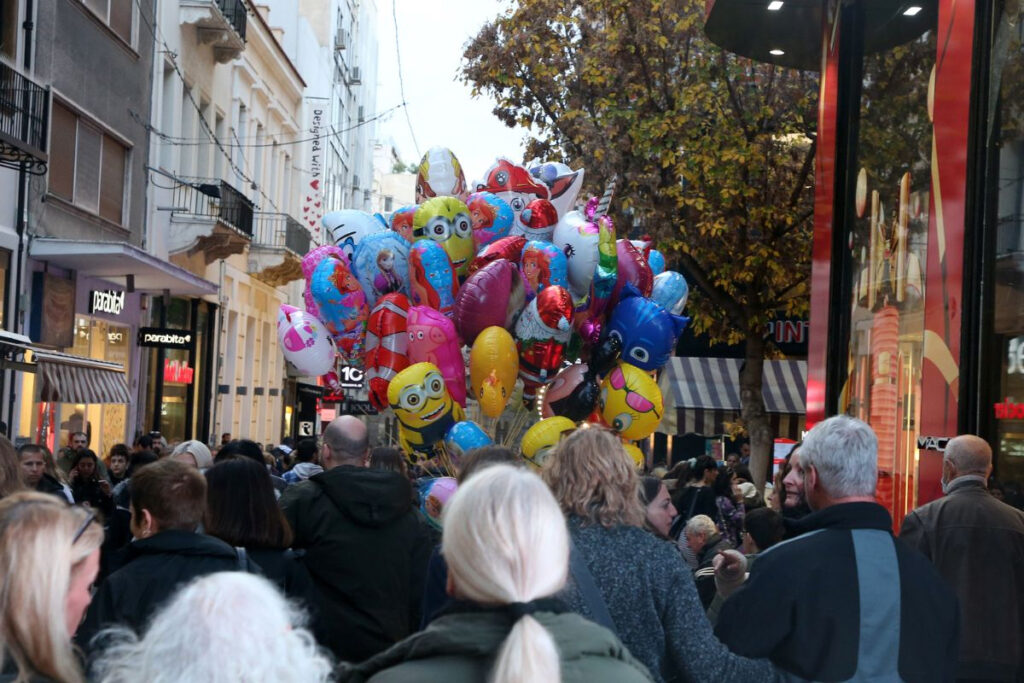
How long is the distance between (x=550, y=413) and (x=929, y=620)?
9.17 metres

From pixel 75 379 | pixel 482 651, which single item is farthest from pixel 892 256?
pixel 482 651

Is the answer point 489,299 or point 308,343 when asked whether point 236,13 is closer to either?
point 308,343

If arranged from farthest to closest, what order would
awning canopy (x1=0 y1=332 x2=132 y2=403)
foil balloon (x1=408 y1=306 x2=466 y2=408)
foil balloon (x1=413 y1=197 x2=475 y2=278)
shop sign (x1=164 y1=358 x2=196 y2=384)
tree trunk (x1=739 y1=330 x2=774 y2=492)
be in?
shop sign (x1=164 y1=358 x2=196 y2=384) < tree trunk (x1=739 y1=330 x2=774 y2=492) < awning canopy (x1=0 y1=332 x2=132 y2=403) < foil balloon (x1=413 y1=197 x2=475 y2=278) < foil balloon (x1=408 y1=306 x2=466 y2=408)

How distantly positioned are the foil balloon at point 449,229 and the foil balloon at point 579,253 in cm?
85

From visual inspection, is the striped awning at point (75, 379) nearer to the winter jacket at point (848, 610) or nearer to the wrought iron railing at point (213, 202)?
the wrought iron railing at point (213, 202)

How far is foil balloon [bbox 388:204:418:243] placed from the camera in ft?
43.9

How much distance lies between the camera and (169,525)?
15.7 feet

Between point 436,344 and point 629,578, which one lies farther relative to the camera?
point 436,344

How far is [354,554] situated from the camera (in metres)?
6.46

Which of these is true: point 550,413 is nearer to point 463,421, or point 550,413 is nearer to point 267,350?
point 463,421

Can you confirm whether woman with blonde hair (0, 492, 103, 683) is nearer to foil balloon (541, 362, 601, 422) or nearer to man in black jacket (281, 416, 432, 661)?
man in black jacket (281, 416, 432, 661)

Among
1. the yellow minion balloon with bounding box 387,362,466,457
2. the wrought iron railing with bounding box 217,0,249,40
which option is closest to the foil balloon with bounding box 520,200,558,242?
the yellow minion balloon with bounding box 387,362,466,457

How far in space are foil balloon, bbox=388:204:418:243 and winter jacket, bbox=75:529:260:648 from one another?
8.65 meters

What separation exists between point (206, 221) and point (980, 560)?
68.4ft
